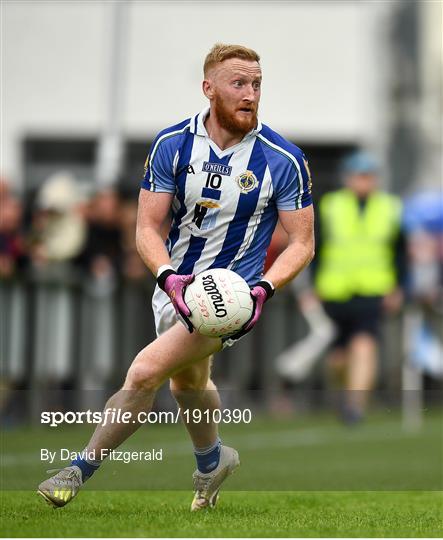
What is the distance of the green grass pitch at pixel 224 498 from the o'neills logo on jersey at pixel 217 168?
122cm

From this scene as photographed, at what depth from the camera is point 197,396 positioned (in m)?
6.80

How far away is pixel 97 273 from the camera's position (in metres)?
13.9

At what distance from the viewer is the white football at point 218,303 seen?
6.18 m

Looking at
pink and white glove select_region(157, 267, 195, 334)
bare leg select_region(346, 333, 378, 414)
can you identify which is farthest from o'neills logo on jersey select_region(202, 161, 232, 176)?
bare leg select_region(346, 333, 378, 414)

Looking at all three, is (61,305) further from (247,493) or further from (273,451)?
(247,493)

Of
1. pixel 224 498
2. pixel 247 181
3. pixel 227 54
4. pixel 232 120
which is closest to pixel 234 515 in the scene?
pixel 224 498

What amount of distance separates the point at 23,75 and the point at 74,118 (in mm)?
1065

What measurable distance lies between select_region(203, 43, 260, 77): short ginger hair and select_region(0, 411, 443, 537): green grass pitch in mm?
1671

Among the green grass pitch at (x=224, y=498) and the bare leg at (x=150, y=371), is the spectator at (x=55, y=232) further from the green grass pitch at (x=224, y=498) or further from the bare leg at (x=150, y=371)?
the bare leg at (x=150, y=371)

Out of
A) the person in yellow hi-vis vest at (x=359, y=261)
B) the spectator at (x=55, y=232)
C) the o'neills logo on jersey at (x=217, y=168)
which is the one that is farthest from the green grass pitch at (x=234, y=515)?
the spectator at (x=55, y=232)

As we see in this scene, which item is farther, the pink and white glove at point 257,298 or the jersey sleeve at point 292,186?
the jersey sleeve at point 292,186

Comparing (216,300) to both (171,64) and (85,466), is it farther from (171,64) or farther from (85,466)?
(171,64)

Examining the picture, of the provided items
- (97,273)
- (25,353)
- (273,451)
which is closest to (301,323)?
(97,273)

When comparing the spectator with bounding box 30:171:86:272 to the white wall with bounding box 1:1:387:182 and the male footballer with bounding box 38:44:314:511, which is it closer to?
the white wall with bounding box 1:1:387:182
